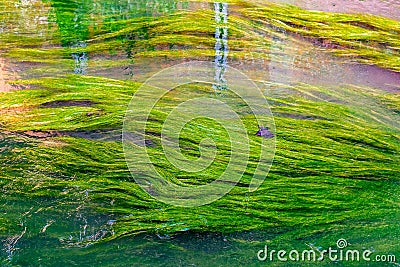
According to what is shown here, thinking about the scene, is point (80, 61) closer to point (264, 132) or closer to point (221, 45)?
point (221, 45)

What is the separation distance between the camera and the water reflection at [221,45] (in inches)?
141

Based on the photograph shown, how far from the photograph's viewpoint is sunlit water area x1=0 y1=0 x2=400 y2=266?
3109 mm

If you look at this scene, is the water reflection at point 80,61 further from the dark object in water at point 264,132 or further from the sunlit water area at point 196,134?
the dark object in water at point 264,132

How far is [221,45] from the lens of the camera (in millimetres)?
3703

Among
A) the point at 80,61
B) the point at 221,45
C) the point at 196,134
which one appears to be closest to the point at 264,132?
the point at 196,134

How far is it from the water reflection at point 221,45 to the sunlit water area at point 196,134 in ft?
0.05

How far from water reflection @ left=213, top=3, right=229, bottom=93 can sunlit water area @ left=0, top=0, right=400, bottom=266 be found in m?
0.01

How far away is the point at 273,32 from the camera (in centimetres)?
378

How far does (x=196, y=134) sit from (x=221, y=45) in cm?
100

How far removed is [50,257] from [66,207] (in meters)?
0.41

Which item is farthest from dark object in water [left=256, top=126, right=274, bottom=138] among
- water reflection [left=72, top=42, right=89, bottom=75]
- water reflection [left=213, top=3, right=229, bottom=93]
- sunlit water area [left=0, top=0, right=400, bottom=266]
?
water reflection [left=72, top=42, right=89, bottom=75]

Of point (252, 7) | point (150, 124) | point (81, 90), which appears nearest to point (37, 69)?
point (81, 90)

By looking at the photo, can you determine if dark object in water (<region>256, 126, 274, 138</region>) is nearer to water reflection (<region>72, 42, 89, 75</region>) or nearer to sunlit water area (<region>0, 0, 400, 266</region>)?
sunlit water area (<region>0, 0, 400, 266</region>)

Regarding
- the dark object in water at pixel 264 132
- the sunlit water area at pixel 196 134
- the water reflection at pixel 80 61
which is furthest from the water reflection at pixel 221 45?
the water reflection at pixel 80 61
